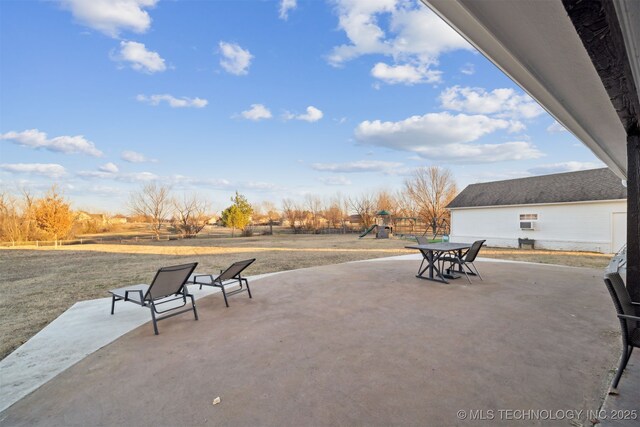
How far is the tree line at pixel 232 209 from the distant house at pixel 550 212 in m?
5.82

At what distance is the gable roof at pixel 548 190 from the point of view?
1260 cm

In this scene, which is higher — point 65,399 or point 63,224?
point 63,224

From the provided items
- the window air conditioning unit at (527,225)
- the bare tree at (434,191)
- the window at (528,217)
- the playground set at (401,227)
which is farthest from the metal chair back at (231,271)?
the bare tree at (434,191)

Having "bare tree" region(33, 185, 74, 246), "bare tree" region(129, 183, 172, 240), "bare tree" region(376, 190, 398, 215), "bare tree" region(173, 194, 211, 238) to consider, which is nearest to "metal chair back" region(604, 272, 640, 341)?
"bare tree" region(33, 185, 74, 246)

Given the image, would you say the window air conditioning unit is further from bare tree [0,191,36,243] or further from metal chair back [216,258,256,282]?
bare tree [0,191,36,243]

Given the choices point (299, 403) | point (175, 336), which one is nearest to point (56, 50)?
point (175, 336)

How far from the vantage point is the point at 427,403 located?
2066mm

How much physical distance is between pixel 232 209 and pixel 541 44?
28.7m

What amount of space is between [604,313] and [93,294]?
9132mm

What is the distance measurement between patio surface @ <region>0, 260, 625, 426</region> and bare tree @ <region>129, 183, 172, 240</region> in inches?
992

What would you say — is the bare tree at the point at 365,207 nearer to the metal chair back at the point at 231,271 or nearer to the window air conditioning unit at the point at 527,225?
the window air conditioning unit at the point at 527,225

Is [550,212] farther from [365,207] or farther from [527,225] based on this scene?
[365,207]

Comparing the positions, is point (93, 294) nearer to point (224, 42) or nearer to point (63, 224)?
point (224, 42)

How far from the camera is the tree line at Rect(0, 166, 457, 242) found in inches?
779
